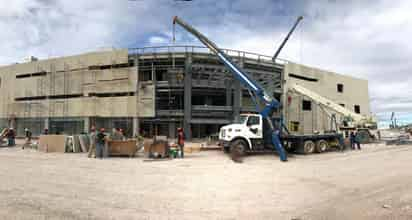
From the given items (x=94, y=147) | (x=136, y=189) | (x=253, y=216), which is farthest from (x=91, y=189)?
(x=94, y=147)

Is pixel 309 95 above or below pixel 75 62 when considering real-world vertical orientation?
below

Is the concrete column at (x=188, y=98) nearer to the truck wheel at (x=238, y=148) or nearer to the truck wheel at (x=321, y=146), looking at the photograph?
the truck wheel at (x=238, y=148)

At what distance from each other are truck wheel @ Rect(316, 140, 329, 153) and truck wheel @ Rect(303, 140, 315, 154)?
40cm

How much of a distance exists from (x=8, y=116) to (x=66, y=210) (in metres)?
40.4

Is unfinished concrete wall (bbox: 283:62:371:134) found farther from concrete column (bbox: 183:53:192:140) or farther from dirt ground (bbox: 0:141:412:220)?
dirt ground (bbox: 0:141:412:220)

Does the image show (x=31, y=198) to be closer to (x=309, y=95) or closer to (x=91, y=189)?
(x=91, y=189)

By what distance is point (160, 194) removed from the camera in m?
5.95

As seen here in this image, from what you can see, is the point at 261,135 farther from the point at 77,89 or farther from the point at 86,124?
the point at 77,89

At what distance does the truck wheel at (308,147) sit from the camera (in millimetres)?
14469

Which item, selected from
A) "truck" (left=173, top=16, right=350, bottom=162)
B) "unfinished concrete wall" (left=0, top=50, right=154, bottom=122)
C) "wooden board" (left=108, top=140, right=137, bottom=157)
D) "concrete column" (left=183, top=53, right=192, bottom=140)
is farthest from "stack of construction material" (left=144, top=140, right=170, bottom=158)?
"unfinished concrete wall" (left=0, top=50, right=154, bottom=122)

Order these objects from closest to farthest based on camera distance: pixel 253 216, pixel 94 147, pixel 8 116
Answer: pixel 253 216 < pixel 94 147 < pixel 8 116

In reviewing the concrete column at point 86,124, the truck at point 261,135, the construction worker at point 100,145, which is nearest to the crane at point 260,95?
the truck at point 261,135

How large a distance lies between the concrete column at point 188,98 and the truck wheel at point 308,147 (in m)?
14.7

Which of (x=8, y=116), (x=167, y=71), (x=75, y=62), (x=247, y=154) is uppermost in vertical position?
(x=75, y=62)
